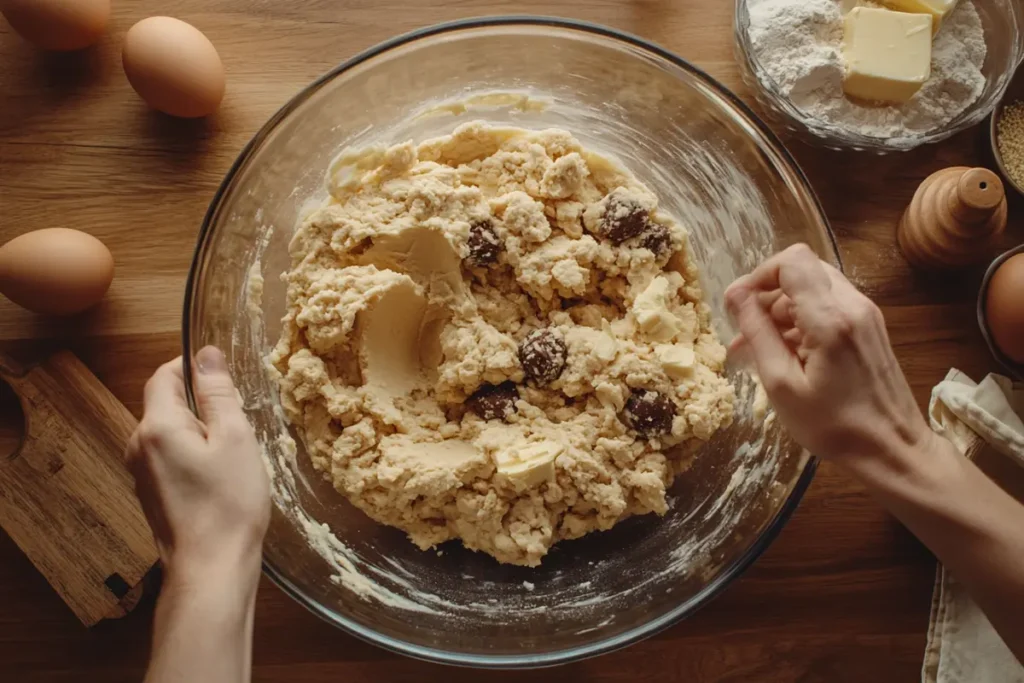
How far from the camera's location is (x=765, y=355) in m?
1.44

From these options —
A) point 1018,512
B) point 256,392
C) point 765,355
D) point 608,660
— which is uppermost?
point 765,355

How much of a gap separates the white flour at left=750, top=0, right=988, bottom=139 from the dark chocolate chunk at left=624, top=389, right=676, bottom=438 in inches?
30.9

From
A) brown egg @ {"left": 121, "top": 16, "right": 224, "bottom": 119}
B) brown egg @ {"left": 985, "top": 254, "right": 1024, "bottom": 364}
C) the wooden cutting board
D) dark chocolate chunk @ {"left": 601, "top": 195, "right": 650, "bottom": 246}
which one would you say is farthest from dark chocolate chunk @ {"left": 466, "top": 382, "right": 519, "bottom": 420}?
brown egg @ {"left": 985, "top": 254, "right": 1024, "bottom": 364}

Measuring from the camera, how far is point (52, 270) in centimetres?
169

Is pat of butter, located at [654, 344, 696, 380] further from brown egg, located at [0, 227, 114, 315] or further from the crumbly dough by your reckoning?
brown egg, located at [0, 227, 114, 315]

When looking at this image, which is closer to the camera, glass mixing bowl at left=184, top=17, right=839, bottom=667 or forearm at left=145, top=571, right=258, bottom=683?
forearm at left=145, top=571, right=258, bottom=683

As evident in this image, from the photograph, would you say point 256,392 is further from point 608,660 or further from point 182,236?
point 608,660

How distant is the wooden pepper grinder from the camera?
1669 millimetres

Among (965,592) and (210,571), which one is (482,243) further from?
(965,592)

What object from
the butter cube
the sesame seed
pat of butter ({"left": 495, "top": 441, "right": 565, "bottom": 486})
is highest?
the butter cube

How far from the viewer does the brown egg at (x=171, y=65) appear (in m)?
1.72

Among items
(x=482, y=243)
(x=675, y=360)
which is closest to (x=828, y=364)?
(x=675, y=360)

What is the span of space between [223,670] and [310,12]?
1.44 metres

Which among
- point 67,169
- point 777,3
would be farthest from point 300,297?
point 777,3
